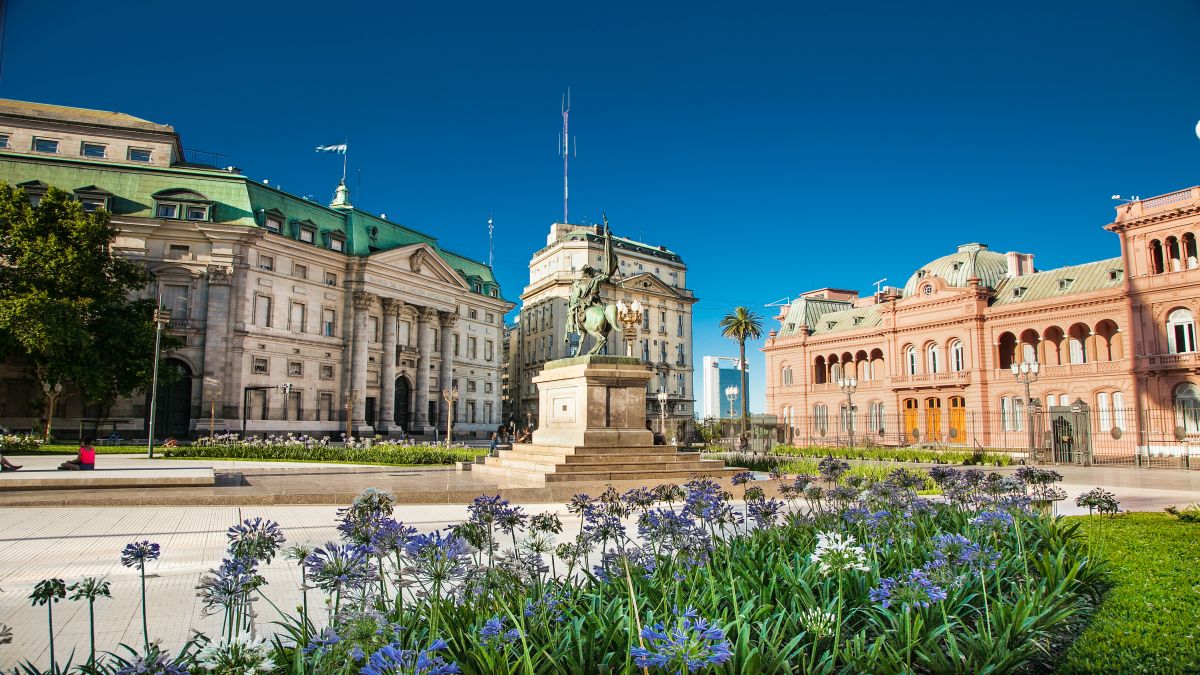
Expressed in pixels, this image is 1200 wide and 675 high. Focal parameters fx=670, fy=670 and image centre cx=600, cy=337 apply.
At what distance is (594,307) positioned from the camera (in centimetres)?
1894

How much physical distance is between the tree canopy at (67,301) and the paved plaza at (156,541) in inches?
953

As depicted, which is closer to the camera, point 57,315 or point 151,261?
point 57,315

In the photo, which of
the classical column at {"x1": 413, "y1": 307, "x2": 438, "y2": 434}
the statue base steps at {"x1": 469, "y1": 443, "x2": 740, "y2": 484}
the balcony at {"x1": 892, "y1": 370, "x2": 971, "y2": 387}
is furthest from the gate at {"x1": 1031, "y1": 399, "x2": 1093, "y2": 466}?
the classical column at {"x1": 413, "y1": 307, "x2": 438, "y2": 434}

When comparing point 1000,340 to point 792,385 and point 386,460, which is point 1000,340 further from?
point 386,460

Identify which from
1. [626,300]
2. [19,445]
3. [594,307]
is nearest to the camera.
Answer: [594,307]

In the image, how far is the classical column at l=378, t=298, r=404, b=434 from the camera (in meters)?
58.2

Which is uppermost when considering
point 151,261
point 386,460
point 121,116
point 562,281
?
point 121,116

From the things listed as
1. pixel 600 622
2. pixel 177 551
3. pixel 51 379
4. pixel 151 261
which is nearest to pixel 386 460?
pixel 177 551

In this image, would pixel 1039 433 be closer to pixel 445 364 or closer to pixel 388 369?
pixel 388 369

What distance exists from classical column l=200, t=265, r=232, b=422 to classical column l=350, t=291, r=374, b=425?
384 inches

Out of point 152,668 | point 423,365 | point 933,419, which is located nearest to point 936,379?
point 933,419

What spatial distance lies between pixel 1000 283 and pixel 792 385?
68.7ft

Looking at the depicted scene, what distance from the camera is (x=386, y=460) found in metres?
27.5

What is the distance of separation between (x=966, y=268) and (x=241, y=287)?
2202 inches
